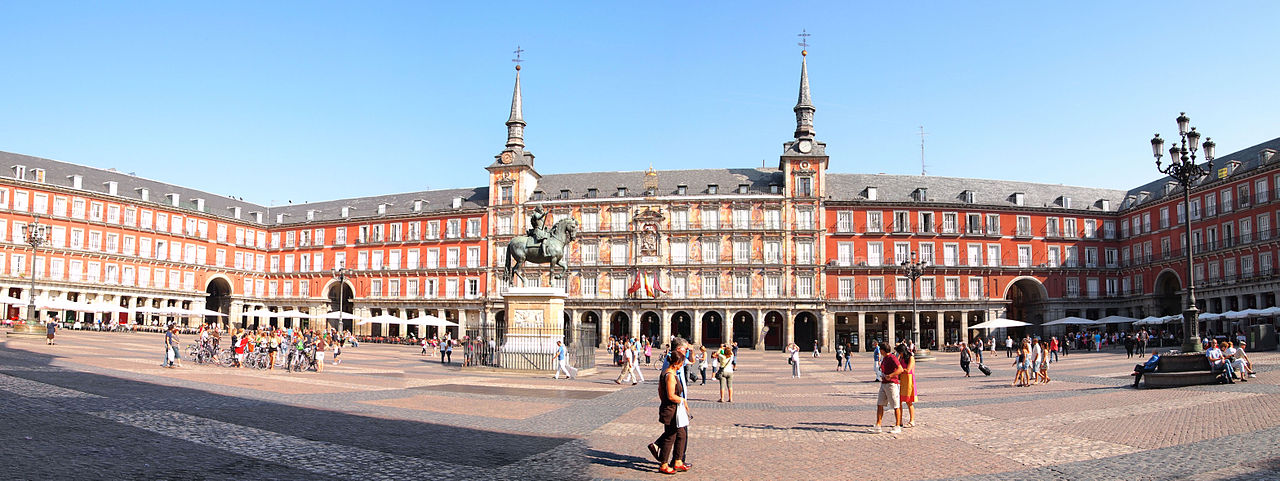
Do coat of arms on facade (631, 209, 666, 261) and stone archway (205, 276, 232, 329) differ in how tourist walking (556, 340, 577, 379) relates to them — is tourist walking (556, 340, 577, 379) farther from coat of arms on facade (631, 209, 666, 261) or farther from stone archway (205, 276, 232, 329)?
stone archway (205, 276, 232, 329)

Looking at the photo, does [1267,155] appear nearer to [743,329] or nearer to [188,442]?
[743,329]

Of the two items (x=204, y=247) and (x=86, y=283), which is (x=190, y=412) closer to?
(x=86, y=283)

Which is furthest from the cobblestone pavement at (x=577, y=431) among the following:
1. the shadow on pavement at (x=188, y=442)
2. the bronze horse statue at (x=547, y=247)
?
the bronze horse statue at (x=547, y=247)

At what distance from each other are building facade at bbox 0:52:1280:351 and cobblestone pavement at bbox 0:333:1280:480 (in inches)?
1529

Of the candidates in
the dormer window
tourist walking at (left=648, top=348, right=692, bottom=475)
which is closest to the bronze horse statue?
tourist walking at (left=648, top=348, right=692, bottom=475)

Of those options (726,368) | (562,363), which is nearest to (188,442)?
(726,368)

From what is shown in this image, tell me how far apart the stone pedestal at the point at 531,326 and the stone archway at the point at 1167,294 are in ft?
163

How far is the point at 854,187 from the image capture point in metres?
63.4

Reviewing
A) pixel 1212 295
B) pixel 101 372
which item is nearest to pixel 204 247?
pixel 101 372

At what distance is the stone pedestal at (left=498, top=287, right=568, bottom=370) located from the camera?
2658 cm

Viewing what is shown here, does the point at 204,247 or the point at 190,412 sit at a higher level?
the point at 204,247

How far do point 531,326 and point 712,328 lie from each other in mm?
38159

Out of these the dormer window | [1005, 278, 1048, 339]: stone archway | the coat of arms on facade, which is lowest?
[1005, 278, 1048, 339]: stone archway

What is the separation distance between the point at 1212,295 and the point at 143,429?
5918cm
